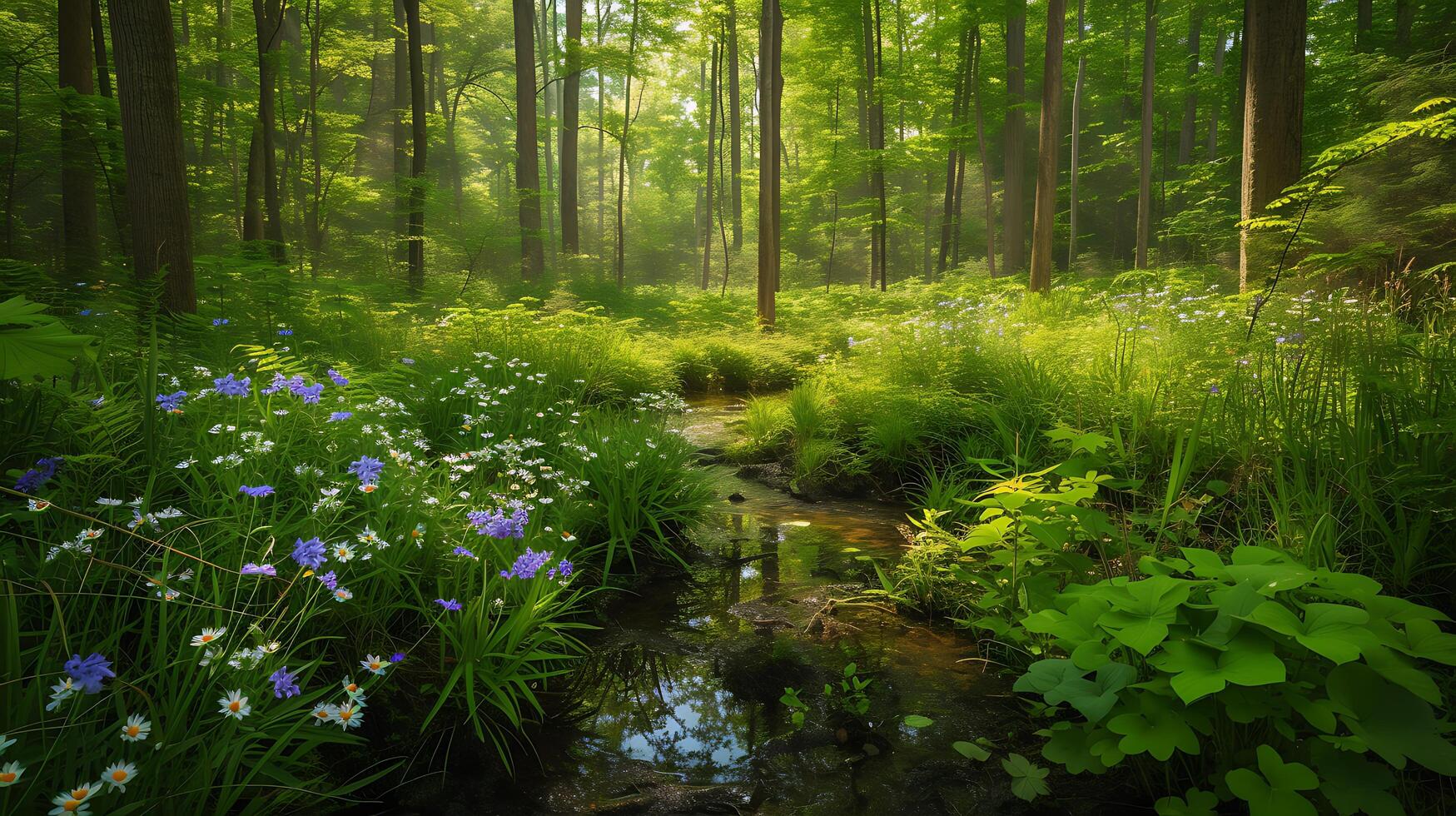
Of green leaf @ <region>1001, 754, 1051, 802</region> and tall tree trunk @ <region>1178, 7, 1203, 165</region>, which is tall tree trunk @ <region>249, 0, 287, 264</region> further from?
tall tree trunk @ <region>1178, 7, 1203, 165</region>

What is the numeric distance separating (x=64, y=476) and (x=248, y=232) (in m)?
10.5

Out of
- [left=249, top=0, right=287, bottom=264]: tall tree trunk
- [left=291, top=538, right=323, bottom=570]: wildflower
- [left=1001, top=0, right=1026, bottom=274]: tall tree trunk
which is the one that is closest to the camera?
[left=291, top=538, right=323, bottom=570]: wildflower

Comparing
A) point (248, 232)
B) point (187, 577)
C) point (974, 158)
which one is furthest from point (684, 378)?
point (974, 158)

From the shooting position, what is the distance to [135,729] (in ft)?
4.02

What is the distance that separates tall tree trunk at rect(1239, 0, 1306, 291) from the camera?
520 centimetres

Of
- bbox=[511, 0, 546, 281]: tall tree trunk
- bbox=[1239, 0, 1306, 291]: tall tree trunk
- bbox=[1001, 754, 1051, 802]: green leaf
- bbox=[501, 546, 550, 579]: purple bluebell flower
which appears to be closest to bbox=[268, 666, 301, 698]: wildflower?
bbox=[501, 546, 550, 579]: purple bluebell flower

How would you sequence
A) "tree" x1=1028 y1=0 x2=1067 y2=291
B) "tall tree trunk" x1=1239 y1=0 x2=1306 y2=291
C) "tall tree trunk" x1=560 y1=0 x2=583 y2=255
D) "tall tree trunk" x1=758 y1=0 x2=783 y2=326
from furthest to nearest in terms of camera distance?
"tall tree trunk" x1=560 y1=0 x2=583 y2=255 < "tall tree trunk" x1=758 y1=0 x2=783 y2=326 < "tree" x1=1028 y1=0 x2=1067 y2=291 < "tall tree trunk" x1=1239 y1=0 x2=1306 y2=291

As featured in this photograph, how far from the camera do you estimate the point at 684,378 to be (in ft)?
32.3

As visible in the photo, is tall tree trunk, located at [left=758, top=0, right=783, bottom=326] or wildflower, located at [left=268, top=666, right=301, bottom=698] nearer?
wildflower, located at [left=268, top=666, right=301, bottom=698]

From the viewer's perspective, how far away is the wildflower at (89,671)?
1.16 metres

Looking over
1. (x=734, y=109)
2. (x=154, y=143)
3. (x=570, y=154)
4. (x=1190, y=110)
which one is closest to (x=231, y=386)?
(x=154, y=143)

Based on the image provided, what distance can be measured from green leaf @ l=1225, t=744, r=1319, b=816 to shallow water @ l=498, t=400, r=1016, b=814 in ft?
2.17

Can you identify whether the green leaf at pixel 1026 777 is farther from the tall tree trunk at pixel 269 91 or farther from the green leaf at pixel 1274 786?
the tall tree trunk at pixel 269 91

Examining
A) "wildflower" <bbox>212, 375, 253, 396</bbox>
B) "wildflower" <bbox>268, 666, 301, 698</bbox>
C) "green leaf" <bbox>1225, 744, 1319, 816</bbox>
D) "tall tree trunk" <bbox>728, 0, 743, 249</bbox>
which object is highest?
"tall tree trunk" <bbox>728, 0, 743, 249</bbox>
